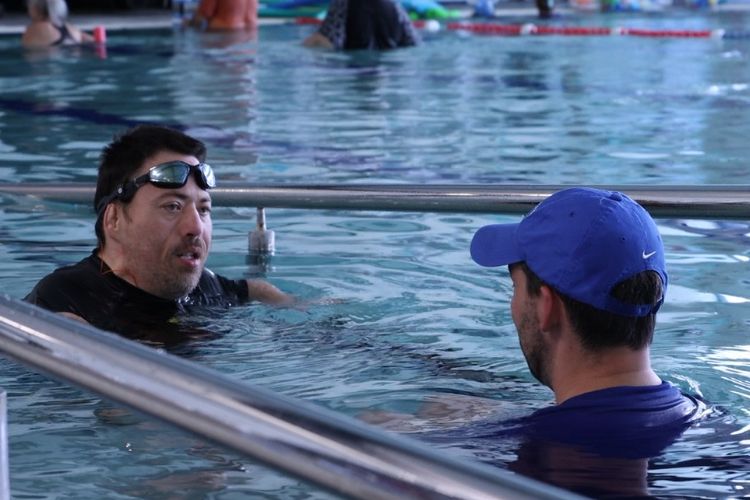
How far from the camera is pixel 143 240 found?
3816mm

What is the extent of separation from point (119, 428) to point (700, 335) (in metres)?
1.86

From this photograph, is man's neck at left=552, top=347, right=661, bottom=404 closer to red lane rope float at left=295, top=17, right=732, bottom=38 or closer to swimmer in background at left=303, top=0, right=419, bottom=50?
swimmer in background at left=303, top=0, right=419, bottom=50

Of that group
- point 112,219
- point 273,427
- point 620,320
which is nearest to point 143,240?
point 112,219

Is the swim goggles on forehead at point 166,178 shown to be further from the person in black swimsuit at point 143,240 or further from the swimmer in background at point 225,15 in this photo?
the swimmer in background at point 225,15

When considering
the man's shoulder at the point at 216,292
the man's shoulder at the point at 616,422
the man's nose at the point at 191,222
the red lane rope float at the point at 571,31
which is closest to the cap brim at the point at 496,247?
the man's shoulder at the point at 616,422

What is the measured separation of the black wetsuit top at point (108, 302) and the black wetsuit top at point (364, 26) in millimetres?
11263

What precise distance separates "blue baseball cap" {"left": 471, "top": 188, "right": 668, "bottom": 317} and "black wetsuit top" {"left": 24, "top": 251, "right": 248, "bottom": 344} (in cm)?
168

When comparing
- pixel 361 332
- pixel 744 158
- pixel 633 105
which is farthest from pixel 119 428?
pixel 633 105

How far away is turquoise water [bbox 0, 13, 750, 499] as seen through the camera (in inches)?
113

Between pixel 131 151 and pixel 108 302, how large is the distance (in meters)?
0.45

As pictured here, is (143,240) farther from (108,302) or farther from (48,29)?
(48,29)

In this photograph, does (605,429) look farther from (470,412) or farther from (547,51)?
(547,51)

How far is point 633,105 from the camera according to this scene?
1002cm

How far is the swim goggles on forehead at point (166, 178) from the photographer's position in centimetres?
380
